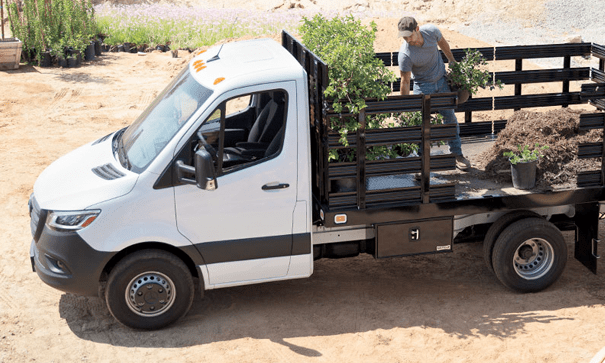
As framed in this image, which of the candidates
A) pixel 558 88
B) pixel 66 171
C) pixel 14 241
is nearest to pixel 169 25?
pixel 558 88

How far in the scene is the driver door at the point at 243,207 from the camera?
6121 millimetres

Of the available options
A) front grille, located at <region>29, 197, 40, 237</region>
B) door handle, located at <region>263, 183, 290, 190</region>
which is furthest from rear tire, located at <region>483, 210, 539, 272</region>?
front grille, located at <region>29, 197, 40, 237</region>

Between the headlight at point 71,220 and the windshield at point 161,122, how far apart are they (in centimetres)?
54

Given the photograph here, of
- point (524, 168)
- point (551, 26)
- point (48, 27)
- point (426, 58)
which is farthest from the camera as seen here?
point (551, 26)

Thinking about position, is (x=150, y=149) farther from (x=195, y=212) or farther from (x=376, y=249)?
(x=376, y=249)

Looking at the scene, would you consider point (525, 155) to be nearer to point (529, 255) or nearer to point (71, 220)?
point (529, 255)

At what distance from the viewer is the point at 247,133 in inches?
284

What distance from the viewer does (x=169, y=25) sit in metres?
24.4

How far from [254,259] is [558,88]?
41.4ft

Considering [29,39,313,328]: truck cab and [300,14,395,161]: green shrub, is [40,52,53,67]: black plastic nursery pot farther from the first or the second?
[300,14,395,161]: green shrub

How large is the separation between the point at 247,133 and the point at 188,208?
54.2 inches

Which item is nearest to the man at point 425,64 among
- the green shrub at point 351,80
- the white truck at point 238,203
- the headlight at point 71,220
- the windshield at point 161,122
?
the green shrub at point 351,80

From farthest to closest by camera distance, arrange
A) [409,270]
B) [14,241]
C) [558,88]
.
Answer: [558,88], [14,241], [409,270]

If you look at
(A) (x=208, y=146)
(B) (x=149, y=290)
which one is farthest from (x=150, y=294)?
(A) (x=208, y=146)
